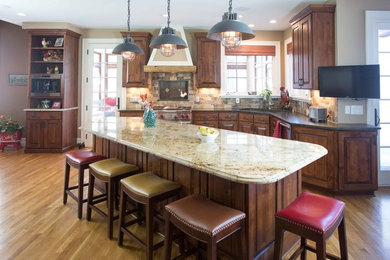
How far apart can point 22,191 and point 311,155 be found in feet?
12.1

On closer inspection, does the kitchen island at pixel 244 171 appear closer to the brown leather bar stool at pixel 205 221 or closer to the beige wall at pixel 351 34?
the brown leather bar stool at pixel 205 221

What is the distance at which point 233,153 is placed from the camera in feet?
6.28

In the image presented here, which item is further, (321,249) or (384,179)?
(384,179)

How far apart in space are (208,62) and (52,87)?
3720 millimetres

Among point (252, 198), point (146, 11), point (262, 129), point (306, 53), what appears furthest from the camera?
point (262, 129)

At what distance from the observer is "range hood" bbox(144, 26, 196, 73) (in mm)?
5867

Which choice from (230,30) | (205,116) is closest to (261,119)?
(205,116)

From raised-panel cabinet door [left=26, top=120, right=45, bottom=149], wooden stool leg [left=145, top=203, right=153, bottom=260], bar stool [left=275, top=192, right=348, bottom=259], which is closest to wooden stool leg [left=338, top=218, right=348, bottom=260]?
bar stool [left=275, top=192, right=348, bottom=259]

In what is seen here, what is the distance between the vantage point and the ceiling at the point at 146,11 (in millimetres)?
4602

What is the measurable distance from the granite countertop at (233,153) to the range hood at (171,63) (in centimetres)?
336

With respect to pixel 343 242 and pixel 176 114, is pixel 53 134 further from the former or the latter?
pixel 343 242

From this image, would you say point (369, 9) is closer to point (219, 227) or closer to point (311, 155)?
point (311, 155)

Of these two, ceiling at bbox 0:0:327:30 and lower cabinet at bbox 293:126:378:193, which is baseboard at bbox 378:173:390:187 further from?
ceiling at bbox 0:0:327:30

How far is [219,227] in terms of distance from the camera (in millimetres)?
1424
